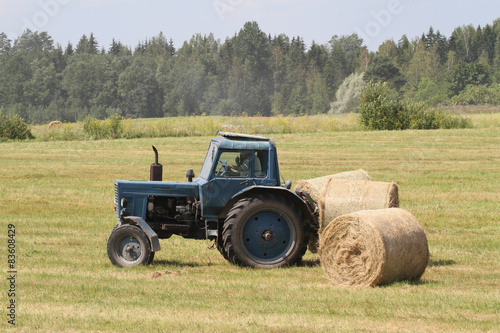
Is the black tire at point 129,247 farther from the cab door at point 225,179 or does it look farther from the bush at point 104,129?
the bush at point 104,129

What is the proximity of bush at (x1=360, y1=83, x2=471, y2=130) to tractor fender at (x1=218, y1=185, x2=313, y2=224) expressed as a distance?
37.4 meters

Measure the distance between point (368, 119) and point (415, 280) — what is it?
3857cm

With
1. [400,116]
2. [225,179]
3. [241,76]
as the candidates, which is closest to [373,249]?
[225,179]

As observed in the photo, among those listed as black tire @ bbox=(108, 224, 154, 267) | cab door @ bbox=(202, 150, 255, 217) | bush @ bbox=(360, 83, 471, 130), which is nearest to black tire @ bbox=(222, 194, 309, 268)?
cab door @ bbox=(202, 150, 255, 217)

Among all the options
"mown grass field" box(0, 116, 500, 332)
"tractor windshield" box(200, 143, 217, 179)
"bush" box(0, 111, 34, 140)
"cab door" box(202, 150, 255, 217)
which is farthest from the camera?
"bush" box(0, 111, 34, 140)

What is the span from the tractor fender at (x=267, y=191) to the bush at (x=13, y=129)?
120ft

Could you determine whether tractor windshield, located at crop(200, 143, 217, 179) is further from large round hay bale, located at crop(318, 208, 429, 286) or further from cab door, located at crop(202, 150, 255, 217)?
large round hay bale, located at crop(318, 208, 429, 286)

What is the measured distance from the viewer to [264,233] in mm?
10891

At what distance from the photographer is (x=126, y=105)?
376 ft

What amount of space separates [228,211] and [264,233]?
68 cm

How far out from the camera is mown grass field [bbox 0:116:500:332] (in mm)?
7898

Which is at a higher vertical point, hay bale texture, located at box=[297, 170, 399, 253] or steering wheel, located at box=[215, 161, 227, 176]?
steering wheel, located at box=[215, 161, 227, 176]

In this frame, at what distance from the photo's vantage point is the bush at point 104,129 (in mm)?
44688

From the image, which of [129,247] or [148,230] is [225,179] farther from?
[129,247]
